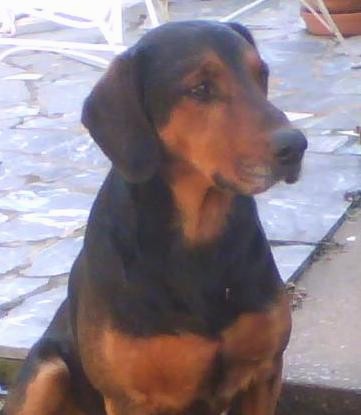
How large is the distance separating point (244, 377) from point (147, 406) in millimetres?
255

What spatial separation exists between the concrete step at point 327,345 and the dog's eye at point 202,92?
1.12 meters

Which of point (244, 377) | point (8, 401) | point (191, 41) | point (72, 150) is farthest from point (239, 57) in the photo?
point (72, 150)

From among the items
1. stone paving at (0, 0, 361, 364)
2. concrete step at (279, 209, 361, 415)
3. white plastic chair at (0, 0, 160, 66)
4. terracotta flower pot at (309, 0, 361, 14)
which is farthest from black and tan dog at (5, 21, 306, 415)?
terracotta flower pot at (309, 0, 361, 14)

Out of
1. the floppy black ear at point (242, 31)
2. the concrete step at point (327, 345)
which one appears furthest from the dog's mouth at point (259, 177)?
the concrete step at point (327, 345)

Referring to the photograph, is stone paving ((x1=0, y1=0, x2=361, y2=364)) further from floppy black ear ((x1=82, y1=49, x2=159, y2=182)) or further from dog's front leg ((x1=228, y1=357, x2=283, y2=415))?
floppy black ear ((x1=82, y1=49, x2=159, y2=182))

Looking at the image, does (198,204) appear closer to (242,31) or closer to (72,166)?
(242,31)

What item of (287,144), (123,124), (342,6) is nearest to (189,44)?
(123,124)

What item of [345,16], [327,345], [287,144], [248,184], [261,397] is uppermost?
[287,144]

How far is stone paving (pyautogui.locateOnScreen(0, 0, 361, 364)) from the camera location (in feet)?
15.5

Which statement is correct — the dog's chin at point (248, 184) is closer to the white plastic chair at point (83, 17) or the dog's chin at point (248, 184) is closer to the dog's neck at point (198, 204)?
the dog's neck at point (198, 204)

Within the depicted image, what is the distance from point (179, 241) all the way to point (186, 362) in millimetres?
303

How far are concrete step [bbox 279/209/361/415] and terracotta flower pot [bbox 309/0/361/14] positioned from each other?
170 inches

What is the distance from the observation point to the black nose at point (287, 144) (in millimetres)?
2898

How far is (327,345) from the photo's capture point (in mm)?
3951
